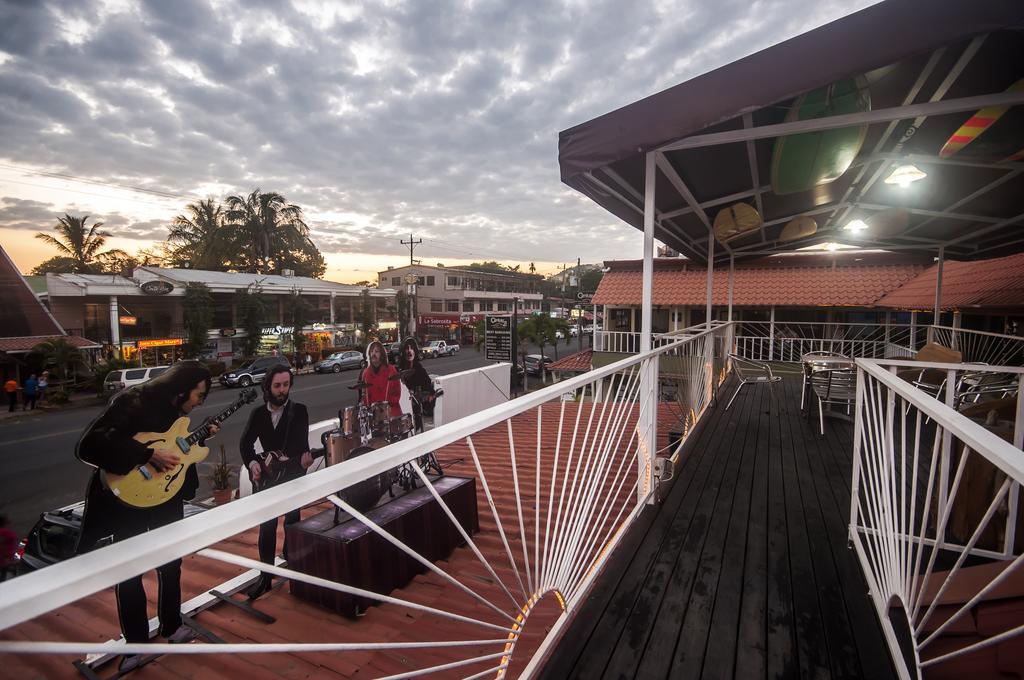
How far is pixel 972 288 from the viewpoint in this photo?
764cm

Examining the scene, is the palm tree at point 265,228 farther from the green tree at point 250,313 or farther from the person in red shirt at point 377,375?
the person in red shirt at point 377,375

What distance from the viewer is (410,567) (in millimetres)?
2812

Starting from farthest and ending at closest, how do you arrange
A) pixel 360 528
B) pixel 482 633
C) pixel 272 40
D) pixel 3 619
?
pixel 272 40 < pixel 360 528 < pixel 482 633 < pixel 3 619

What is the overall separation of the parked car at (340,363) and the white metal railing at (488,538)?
74.1 feet

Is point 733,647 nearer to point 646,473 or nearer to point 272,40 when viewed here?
point 646,473

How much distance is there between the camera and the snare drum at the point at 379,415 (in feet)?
15.0

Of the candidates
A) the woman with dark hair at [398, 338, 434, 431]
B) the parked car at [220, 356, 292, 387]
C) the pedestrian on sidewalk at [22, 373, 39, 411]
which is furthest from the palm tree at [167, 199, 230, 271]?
the woman with dark hair at [398, 338, 434, 431]

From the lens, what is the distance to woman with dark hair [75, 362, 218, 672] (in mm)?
2193

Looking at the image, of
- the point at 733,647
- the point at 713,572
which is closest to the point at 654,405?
the point at 713,572

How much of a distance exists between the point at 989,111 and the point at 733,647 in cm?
360

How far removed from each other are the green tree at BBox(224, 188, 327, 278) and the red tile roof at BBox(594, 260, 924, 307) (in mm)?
25596

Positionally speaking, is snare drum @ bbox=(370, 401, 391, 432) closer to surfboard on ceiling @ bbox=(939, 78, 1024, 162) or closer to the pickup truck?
surfboard on ceiling @ bbox=(939, 78, 1024, 162)

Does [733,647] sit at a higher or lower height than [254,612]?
higher

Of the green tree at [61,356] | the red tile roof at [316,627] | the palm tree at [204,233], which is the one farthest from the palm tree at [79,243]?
the red tile roof at [316,627]
